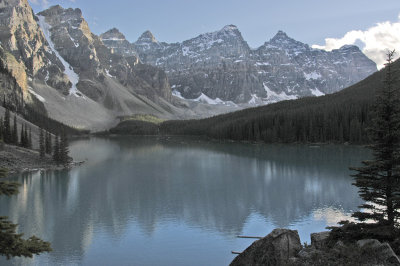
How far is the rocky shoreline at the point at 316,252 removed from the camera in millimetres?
10883

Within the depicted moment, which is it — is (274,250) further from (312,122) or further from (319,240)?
(312,122)

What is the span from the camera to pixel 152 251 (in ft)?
72.6

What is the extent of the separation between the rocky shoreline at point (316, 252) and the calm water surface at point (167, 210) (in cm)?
670

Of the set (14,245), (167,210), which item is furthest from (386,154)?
(167,210)

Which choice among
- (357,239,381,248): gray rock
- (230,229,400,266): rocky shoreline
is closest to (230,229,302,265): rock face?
(230,229,400,266): rocky shoreline

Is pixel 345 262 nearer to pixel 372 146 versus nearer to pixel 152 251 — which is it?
pixel 372 146

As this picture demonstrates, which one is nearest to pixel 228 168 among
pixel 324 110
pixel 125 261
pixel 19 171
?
pixel 19 171

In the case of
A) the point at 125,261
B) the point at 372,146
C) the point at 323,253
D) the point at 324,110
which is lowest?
the point at 125,261

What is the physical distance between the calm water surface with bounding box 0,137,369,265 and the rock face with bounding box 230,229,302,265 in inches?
247

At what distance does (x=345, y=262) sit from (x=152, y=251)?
13.8 metres

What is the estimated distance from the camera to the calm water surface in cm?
2230

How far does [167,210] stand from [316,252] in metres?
21.3

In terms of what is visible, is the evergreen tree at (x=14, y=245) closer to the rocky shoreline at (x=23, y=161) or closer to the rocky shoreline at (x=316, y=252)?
the rocky shoreline at (x=316, y=252)

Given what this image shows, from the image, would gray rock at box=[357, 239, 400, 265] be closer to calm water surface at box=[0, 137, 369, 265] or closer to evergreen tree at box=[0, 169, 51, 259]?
evergreen tree at box=[0, 169, 51, 259]
